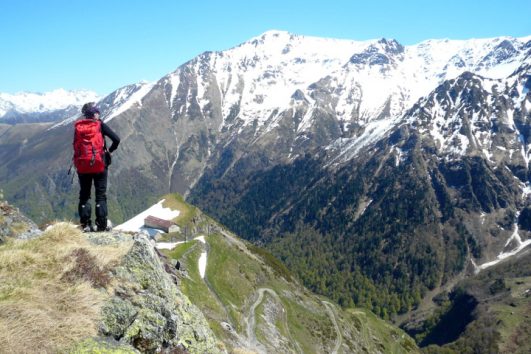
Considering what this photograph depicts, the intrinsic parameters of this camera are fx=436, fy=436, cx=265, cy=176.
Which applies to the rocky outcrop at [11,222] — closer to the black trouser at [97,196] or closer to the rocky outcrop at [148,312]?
the black trouser at [97,196]

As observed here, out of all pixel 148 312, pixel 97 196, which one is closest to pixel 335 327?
pixel 97 196

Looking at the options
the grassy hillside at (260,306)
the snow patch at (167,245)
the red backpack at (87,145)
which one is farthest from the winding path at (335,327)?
the red backpack at (87,145)

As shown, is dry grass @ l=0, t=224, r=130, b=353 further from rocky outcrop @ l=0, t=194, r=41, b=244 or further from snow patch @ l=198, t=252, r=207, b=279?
snow patch @ l=198, t=252, r=207, b=279

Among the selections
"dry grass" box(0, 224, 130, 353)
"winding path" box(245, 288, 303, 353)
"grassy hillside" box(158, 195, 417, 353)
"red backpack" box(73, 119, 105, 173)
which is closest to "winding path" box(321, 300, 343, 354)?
"grassy hillside" box(158, 195, 417, 353)

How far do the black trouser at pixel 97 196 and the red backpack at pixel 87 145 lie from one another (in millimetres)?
692

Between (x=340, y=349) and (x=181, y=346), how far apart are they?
404 feet

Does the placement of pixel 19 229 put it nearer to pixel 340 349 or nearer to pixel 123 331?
pixel 123 331

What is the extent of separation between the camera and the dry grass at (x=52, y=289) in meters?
10.5

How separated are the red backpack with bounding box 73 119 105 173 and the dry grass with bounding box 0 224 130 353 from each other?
2.68 metres

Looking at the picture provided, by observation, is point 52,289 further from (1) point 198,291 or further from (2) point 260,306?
(2) point 260,306

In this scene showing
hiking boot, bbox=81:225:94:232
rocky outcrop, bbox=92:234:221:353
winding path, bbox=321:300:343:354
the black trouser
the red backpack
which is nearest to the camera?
rocky outcrop, bbox=92:234:221:353

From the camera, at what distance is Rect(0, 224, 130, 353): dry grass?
1052 centimetres

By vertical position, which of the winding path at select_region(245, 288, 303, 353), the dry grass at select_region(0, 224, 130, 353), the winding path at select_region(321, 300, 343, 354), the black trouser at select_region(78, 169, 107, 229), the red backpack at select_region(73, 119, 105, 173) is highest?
the red backpack at select_region(73, 119, 105, 173)

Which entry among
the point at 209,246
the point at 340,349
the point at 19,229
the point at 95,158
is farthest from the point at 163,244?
the point at 95,158
